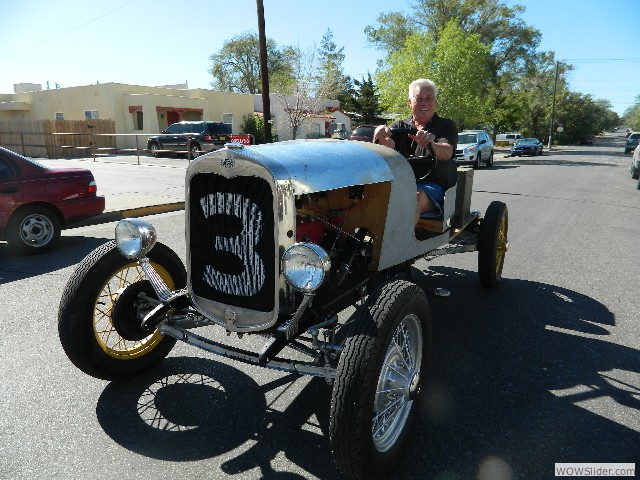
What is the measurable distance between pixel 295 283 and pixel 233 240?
21.4 inches

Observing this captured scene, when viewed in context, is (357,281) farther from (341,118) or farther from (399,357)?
(341,118)

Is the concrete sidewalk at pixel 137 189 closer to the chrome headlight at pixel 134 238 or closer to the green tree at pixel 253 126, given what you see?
the chrome headlight at pixel 134 238

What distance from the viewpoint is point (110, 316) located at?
2949 mm

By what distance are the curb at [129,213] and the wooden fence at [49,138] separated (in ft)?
60.5

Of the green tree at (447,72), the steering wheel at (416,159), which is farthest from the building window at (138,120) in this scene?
the steering wheel at (416,159)

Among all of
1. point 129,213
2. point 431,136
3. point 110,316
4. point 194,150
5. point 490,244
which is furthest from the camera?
point 194,150

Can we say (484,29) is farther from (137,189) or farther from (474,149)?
(137,189)

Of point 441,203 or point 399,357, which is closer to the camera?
point 399,357

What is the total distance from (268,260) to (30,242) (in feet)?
17.6

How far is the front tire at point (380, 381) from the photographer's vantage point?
1.97 m

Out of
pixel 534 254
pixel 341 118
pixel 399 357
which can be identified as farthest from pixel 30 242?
pixel 341 118

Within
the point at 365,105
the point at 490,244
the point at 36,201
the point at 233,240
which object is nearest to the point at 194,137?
the point at 36,201

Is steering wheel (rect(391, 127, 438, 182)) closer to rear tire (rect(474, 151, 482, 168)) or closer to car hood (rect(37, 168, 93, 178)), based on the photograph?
car hood (rect(37, 168, 93, 178))

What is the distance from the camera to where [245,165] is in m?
2.31
